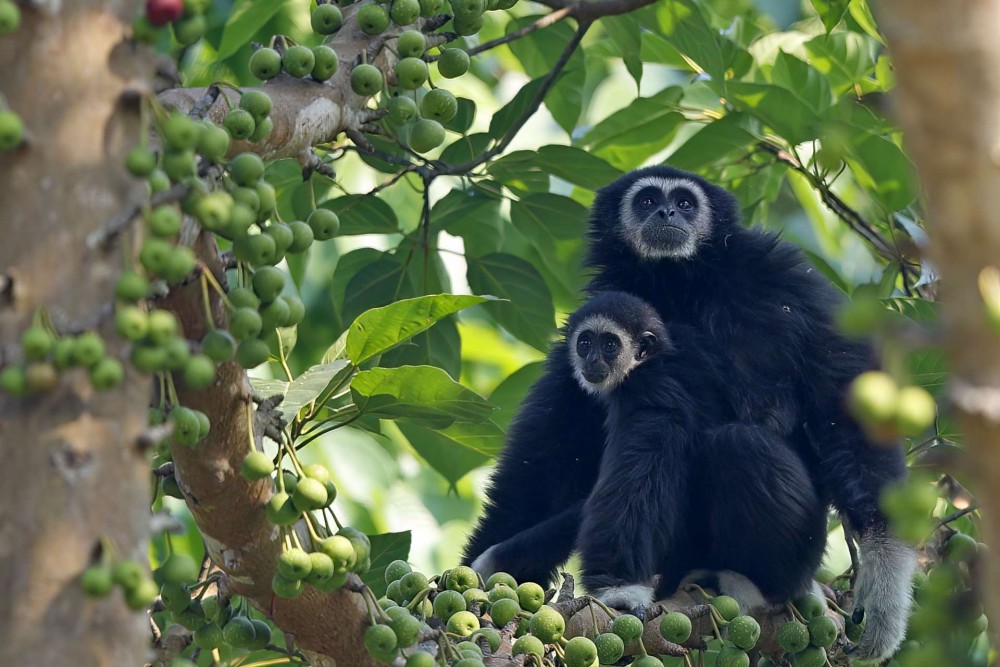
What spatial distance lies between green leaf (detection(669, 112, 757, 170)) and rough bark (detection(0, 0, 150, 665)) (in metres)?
3.89

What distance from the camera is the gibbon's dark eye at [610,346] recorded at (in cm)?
549

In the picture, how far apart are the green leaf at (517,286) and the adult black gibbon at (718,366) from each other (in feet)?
1.55

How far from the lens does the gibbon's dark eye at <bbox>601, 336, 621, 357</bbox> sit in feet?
18.0

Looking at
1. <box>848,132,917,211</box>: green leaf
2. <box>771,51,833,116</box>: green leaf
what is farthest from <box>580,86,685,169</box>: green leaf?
<box>848,132,917,211</box>: green leaf

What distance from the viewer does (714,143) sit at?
222 inches

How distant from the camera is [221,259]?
272 centimetres

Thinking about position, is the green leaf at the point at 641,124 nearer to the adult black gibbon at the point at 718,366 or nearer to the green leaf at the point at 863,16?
the adult black gibbon at the point at 718,366

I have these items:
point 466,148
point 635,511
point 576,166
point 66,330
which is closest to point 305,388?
point 66,330

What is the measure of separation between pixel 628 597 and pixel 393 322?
5.19 feet

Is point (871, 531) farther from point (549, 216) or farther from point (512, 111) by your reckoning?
point (512, 111)

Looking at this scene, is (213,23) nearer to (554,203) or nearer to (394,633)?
(554,203)

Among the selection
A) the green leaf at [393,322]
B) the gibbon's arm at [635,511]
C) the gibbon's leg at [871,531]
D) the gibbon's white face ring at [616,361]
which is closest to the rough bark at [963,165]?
the green leaf at [393,322]

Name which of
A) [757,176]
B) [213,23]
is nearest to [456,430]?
[757,176]

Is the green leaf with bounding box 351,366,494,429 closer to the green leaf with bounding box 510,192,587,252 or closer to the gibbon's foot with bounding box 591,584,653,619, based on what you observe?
the gibbon's foot with bounding box 591,584,653,619
